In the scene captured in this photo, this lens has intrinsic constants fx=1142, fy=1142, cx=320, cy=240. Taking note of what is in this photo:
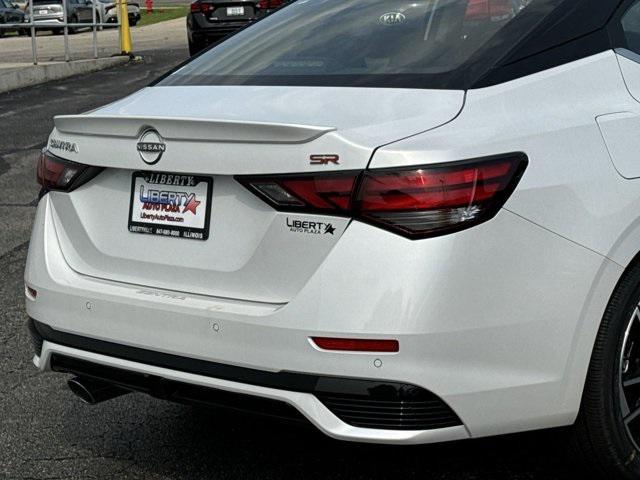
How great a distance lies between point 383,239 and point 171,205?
0.70 m

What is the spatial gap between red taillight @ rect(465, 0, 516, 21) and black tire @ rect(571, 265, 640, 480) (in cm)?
88

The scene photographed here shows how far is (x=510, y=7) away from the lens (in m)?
3.56

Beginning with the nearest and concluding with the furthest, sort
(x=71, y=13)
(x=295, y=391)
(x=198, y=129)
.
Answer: (x=295, y=391) → (x=198, y=129) → (x=71, y=13)

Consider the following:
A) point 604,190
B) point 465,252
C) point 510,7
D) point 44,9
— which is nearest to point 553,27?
point 510,7

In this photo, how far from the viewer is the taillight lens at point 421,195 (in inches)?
115

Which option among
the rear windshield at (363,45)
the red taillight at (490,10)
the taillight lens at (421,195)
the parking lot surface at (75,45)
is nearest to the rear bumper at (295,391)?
the taillight lens at (421,195)

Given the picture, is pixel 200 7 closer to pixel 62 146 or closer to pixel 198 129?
pixel 62 146

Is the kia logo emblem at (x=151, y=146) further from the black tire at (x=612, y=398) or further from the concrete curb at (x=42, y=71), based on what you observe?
the concrete curb at (x=42, y=71)

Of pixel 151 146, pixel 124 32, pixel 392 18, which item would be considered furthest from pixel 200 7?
pixel 151 146

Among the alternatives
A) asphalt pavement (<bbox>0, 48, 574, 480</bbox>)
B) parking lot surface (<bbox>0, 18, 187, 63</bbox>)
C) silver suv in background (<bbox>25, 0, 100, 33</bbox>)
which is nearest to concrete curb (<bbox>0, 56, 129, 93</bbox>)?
parking lot surface (<bbox>0, 18, 187, 63</bbox>)

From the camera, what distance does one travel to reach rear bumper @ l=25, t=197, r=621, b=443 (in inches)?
115

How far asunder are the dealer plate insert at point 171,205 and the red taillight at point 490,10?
1055 mm

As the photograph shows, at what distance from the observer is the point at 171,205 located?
10.8ft

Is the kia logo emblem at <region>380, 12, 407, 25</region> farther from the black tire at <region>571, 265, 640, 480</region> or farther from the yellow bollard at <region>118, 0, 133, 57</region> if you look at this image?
the yellow bollard at <region>118, 0, 133, 57</region>
